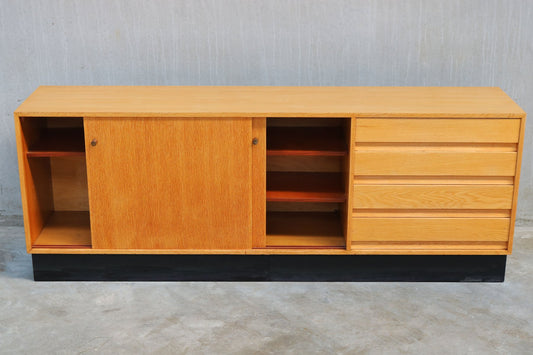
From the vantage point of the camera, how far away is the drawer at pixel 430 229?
3.42m

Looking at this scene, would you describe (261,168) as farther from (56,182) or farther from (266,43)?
(56,182)

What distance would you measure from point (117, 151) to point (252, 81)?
99 centimetres

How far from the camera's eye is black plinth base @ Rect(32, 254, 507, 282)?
353cm

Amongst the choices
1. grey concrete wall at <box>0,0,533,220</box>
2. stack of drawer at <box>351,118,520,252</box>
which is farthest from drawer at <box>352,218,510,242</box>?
grey concrete wall at <box>0,0,533,220</box>

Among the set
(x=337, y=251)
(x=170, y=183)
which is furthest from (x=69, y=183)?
(x=337, y=251)

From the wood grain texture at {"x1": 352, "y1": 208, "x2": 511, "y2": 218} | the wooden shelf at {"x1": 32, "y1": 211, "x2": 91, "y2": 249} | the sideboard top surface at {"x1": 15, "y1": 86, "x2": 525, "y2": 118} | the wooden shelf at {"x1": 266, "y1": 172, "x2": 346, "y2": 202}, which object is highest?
the sideboard top surface at {"x1": 15, "y1": 86, "x2": 525, "y2": 118}

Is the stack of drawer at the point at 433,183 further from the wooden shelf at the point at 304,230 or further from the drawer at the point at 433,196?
the wooden shelf at the point at 304,230

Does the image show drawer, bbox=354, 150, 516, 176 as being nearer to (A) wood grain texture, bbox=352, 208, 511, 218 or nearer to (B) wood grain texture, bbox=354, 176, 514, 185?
(B) wood grain texture, bbox=354, 176, 514, 185

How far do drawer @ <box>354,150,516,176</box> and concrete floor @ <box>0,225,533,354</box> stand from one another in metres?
0.58

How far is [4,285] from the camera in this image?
3516 millimetres

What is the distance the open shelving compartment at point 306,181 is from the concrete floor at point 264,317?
10.3 inches

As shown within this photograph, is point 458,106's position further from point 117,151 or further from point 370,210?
point 117,151

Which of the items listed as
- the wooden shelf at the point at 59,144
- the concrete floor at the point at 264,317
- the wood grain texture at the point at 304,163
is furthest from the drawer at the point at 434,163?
the wooden shelf at the point at 59,144

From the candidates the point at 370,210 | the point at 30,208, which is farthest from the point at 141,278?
the point at 370,210
